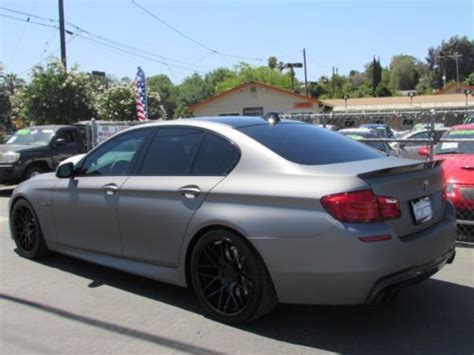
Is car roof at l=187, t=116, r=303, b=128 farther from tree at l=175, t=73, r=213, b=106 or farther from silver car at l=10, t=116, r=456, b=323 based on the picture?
tree at l=175, t=73, r=213, b=106

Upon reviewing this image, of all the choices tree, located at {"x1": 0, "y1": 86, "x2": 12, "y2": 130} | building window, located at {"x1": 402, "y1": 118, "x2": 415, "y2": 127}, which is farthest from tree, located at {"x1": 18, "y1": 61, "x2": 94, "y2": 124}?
tree, located at {"x1": 0, "y1": 86, "x2": 12, "y2": 130}

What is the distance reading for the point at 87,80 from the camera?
2847 cm

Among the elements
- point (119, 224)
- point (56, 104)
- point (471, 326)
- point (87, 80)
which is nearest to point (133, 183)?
point (119, 224)

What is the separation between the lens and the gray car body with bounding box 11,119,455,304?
12.2ft

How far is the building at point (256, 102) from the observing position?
47.4m

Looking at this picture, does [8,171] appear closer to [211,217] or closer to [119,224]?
[119,224]

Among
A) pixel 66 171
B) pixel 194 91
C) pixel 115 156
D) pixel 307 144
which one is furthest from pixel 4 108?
pixel 194 91

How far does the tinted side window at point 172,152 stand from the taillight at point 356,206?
1.39 meters

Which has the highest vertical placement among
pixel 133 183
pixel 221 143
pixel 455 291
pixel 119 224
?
pixel 221 143

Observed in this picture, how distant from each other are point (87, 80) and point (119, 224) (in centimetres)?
2501

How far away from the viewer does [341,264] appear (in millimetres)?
3691

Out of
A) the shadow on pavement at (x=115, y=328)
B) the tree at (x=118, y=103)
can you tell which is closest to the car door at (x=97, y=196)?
the shadow on pavement at (x=115, y=328)

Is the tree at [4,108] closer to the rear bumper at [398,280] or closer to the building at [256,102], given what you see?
the building at [256,102]

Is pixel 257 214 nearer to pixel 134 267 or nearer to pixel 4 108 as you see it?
pixel 134 267
